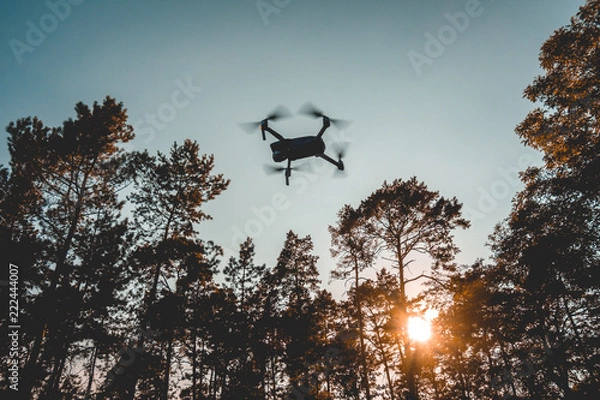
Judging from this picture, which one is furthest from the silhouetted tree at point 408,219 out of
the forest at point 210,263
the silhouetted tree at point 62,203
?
the silhouetted tree at point 62,203

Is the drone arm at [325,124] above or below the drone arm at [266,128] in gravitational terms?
below

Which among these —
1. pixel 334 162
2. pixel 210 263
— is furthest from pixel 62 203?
pixel 334 162

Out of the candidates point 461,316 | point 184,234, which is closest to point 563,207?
point 461,316

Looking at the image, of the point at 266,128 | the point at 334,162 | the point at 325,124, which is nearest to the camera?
the point at 325,124

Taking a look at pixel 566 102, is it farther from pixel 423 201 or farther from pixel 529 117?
pixel 423 201

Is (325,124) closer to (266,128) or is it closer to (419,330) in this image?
(266,128)

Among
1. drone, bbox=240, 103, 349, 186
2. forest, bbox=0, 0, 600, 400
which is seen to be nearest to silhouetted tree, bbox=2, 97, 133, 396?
forest, bbox=0, 0, 600, 400

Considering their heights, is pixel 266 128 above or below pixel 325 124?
above

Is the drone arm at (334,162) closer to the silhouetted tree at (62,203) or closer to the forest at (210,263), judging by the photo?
the forest at (210,263)

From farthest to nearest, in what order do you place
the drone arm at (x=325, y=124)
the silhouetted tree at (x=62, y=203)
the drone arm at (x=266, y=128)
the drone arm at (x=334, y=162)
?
the silhouetted tree at (x=62, y=203)
the drone arm at (x=334, y=162)
the drone arm at (x=266, y=128)
the drone arm at (x=325, y=124)

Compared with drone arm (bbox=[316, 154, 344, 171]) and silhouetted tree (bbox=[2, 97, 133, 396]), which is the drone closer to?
drone arm (bbox=[316, 154, 344, 171])

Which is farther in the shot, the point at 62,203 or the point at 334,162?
the point at 62,203
